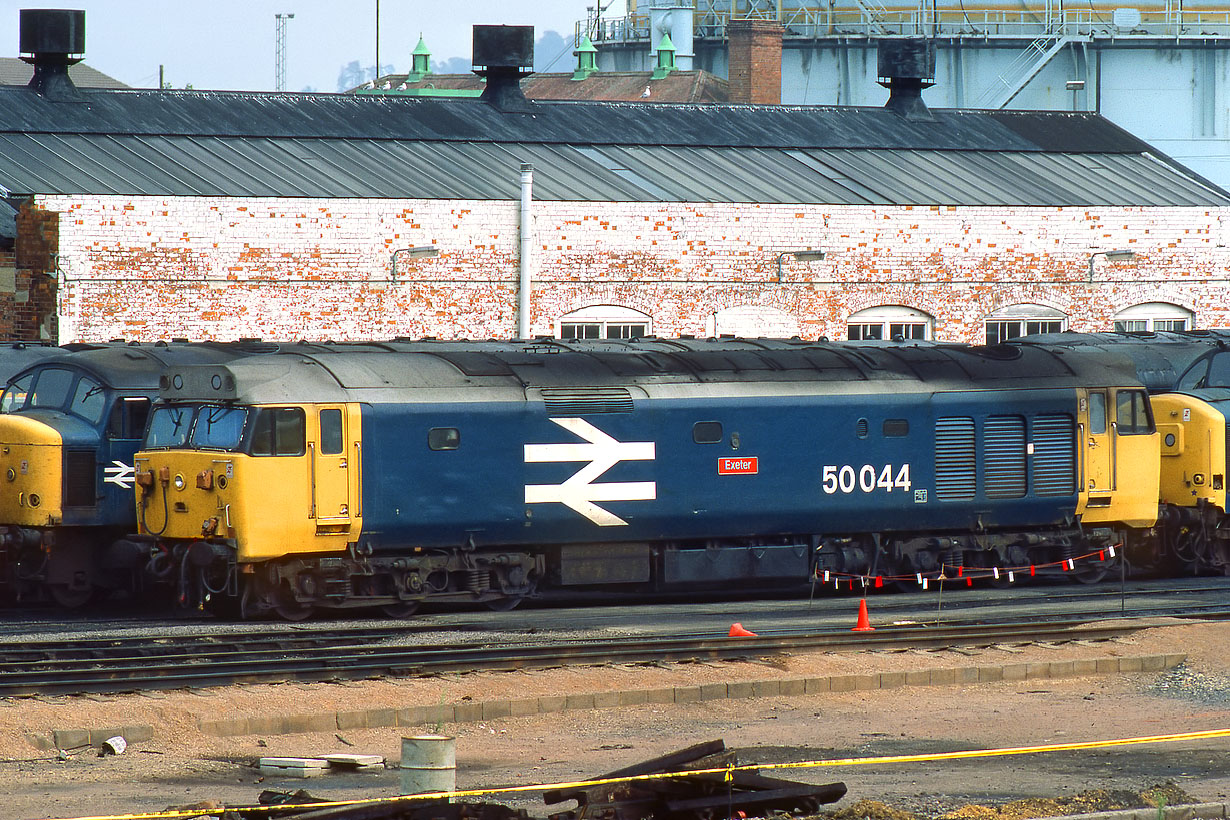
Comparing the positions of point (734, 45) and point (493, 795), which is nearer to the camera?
point (493, 795)

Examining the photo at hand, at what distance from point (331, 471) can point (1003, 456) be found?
29.5 feet

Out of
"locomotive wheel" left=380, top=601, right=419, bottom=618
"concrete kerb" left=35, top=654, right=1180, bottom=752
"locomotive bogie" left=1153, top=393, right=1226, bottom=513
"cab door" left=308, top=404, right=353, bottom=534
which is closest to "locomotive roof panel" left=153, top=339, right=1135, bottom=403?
"cab door" left=308, top=404, right=353, bottom=534

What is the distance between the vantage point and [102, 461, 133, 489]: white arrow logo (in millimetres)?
21609

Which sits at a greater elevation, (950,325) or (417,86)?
(417,86)

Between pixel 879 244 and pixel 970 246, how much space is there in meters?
2.01

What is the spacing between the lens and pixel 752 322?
114 feet

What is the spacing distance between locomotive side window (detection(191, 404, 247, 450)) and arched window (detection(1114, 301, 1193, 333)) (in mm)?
22256

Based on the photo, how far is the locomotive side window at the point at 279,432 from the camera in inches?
790

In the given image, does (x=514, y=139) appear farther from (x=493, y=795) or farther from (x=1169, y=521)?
(x=493, y=795)

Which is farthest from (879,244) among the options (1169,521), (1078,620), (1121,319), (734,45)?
(734,45)

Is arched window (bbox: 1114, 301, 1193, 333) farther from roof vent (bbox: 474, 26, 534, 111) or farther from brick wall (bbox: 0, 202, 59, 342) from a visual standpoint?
brick wall (bbox: 0, 202, 59, 342)

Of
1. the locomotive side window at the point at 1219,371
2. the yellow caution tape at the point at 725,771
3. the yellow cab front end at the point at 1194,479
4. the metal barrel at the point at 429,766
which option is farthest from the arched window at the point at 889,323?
the metal barrel at the point at 429,766

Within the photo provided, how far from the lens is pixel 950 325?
3634 centimetres

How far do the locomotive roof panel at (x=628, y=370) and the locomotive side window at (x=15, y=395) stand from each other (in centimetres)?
273
